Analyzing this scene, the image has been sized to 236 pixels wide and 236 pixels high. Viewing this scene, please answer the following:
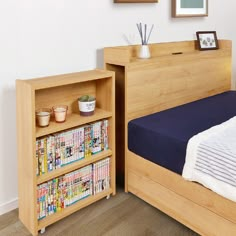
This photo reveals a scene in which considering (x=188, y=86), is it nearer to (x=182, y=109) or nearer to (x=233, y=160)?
(x=182, y=109)

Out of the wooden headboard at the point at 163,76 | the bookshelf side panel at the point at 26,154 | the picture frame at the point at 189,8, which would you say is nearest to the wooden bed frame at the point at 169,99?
the wooden headboard at the point at 163,76

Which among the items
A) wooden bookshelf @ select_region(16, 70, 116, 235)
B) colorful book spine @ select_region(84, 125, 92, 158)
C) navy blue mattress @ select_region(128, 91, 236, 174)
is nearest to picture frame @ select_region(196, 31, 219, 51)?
navy blue mattress @ select_region(128, 91, 236, 174)

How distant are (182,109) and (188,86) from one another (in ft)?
1.05

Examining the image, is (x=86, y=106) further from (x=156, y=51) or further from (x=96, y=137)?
(x=156, y=51)

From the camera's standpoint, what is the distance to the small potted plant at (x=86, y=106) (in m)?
1.92

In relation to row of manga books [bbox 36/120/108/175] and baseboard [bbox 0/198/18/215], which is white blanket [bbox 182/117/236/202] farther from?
baseboard [bbox 0/198/18/215]

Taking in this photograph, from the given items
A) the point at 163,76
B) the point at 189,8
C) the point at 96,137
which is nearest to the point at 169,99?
the point at 163,76

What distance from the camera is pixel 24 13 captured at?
1799 millimetres

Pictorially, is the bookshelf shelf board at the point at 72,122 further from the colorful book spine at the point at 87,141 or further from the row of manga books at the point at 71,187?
the row of manga books at the point at 71,187

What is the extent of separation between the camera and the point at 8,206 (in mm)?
1973

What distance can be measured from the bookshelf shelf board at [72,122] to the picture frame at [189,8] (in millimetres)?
1130

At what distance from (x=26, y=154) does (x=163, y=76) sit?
1.10 metres

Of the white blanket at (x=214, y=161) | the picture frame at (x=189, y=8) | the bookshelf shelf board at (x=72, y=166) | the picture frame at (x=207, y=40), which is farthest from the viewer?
the picture frame at (x=207, y=40)

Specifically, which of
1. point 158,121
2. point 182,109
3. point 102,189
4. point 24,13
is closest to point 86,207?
point 102,189
